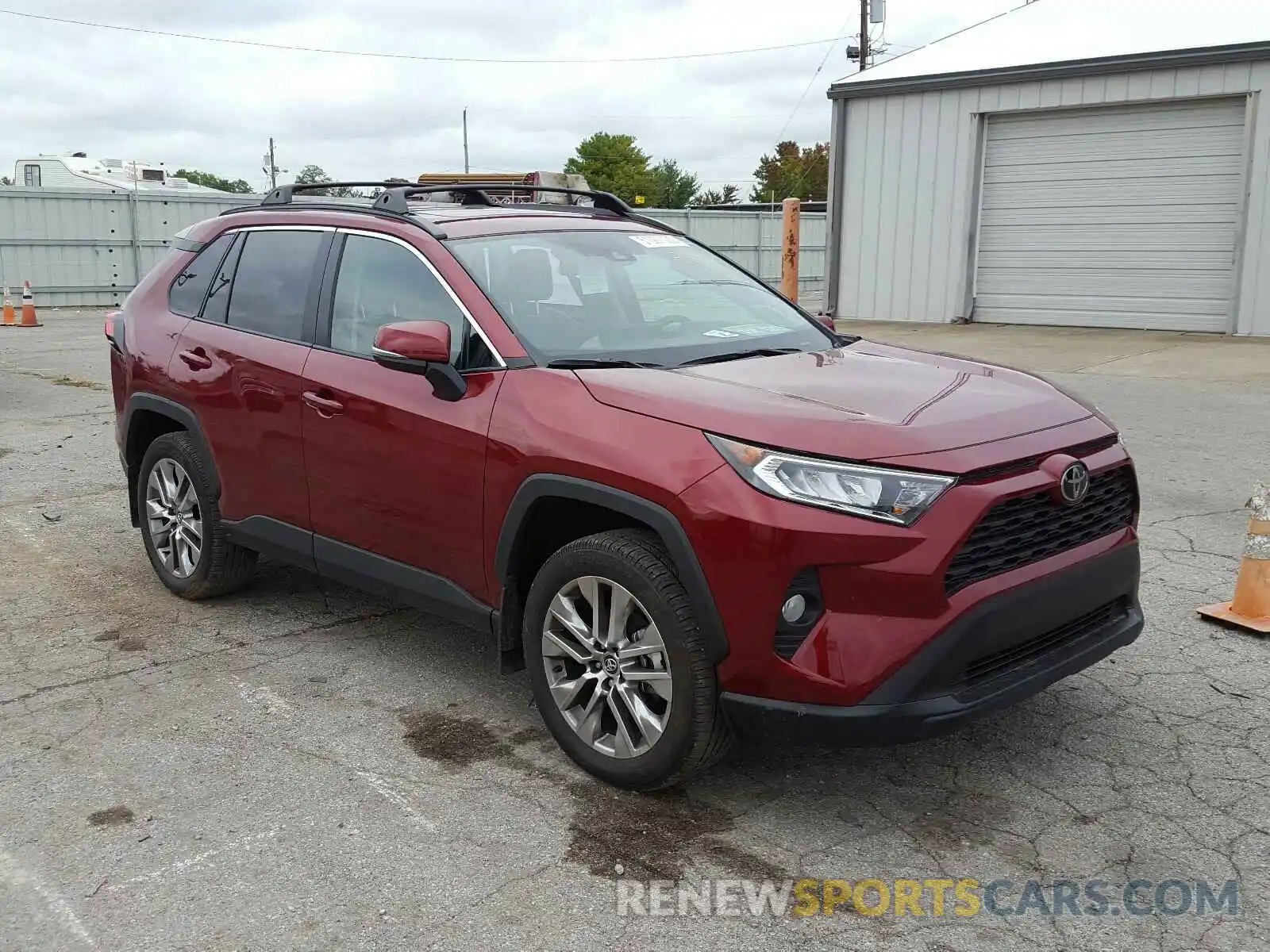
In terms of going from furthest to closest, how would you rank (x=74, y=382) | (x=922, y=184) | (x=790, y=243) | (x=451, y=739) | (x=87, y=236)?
(x=87, y=236)
(x=790, y=243)
(x=922, y=184)
(x=74, y=382)
(x=451, y=739)

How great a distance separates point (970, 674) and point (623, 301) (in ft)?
6.25

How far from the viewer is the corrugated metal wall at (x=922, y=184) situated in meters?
16.6

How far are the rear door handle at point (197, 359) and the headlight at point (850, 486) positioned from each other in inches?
113

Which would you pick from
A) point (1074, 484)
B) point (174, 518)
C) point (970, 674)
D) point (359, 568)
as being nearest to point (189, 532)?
point (174, 518)

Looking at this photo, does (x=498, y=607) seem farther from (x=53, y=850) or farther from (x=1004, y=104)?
(x=1004, y=104)

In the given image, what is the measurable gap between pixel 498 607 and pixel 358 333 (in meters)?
1.26

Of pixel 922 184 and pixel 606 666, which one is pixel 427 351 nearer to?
pixel 606 666

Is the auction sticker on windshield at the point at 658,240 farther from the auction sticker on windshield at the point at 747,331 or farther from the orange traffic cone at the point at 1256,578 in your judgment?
the orange traffic cone at the point at 1256,578

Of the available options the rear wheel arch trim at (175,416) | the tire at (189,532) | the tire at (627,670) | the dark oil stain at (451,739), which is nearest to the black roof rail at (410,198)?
the rear wheel arch trim at (175,416)

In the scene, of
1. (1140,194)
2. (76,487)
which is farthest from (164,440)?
(1140,194)

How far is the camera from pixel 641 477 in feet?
10.9

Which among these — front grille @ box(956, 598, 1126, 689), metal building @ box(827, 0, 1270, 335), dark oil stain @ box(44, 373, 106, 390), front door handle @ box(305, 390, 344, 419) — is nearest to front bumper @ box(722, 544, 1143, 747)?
front grille @ box(956, 598, 1126, 689)

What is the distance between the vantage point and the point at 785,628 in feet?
10.2

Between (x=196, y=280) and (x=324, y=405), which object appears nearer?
(x=324, y=405)
